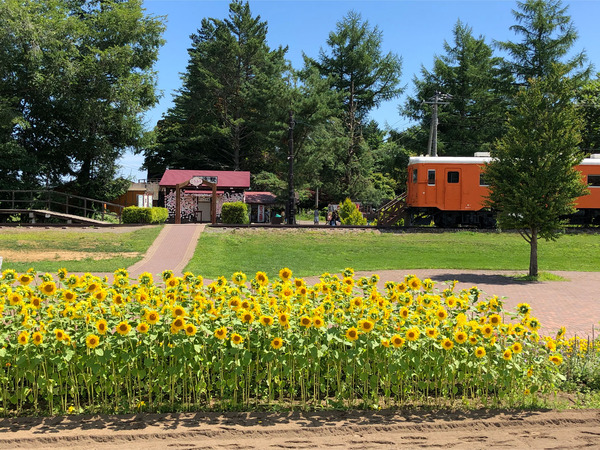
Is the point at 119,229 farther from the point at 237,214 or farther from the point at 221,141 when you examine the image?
the point at 221,141

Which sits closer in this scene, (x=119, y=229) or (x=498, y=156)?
(x=498, y=156)

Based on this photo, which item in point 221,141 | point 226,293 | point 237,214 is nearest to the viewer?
point 226,293

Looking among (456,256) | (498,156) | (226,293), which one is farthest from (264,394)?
(456,256)

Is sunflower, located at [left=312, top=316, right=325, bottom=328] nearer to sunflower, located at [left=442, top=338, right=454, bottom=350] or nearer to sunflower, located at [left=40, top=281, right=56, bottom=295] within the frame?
sunflower, located at [left=442, top=338, right=454, bottom=350]

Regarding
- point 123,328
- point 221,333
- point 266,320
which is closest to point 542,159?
point 266,320

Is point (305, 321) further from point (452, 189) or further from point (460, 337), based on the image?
point (452, 189)

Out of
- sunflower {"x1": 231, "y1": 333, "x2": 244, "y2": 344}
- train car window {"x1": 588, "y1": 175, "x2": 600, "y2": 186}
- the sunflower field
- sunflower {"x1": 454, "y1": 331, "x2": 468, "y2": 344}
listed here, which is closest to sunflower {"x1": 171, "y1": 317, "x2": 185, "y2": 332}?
the sunflower field

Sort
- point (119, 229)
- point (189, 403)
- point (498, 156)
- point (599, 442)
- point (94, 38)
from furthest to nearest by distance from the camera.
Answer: point (94, 38) < point (119, 229) < point (498, 156) < point (189, 403) < point (599, 442)

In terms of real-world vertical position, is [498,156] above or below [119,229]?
above

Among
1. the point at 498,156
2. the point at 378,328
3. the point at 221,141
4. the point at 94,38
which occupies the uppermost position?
the point at 94,38

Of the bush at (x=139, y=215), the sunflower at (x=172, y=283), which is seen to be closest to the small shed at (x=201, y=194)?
the bush at (x=139, y=215)

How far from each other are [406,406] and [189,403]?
1.86 meters

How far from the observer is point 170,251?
738 inches

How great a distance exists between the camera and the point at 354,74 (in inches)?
1941
